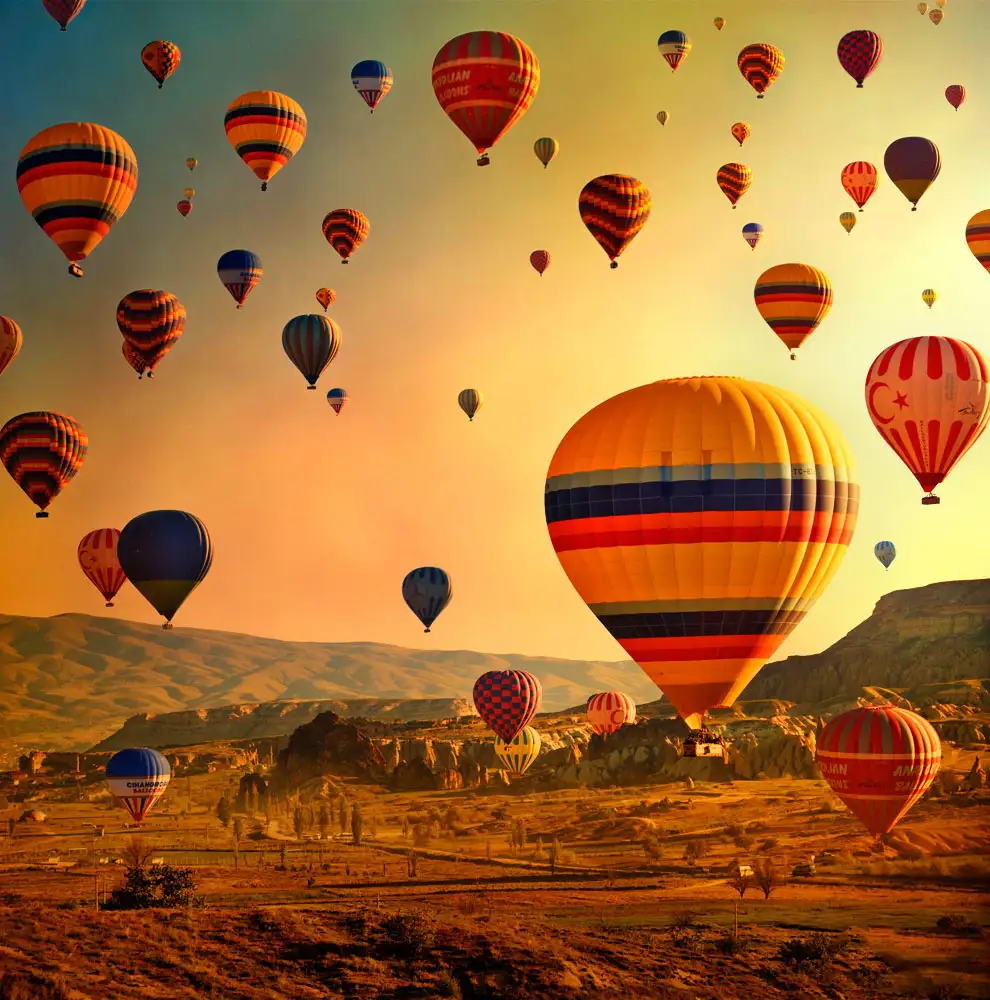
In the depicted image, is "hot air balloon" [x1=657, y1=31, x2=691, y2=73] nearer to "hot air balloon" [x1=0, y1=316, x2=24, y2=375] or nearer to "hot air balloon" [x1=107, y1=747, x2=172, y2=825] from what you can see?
"hot air balloon" [x1=0, y1=316, x2=24, y2=375]

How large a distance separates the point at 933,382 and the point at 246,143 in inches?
1193

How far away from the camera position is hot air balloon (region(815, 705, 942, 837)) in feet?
236

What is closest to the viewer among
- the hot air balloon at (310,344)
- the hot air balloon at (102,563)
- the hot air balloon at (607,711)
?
the hot air balloon at (310,344)

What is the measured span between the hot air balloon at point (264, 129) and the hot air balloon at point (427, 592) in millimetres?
25374

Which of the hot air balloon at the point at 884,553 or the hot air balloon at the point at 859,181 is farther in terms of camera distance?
the hot air balloon at the point at 884,553

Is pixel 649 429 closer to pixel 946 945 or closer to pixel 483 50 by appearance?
pixel 483 50

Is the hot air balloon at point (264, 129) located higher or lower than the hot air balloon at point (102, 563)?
higher

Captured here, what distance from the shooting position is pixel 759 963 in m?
73.5

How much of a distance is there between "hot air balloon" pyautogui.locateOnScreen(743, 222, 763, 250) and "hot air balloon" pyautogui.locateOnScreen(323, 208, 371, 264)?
1705 cm

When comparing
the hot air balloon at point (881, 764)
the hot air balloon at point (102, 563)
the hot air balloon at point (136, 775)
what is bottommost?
the hot air balloon at point (881, 764)

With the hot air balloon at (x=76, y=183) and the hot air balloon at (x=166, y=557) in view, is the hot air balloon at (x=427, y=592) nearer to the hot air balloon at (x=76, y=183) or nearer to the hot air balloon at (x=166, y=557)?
the hot air balloon at (x=166, y=557)

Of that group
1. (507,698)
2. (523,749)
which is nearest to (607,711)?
(523,749)

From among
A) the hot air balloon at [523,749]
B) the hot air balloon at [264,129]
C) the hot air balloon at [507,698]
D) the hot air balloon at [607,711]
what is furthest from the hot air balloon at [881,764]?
the hot air balloon at [607,711]

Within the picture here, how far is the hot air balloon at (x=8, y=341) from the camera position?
235 feet
